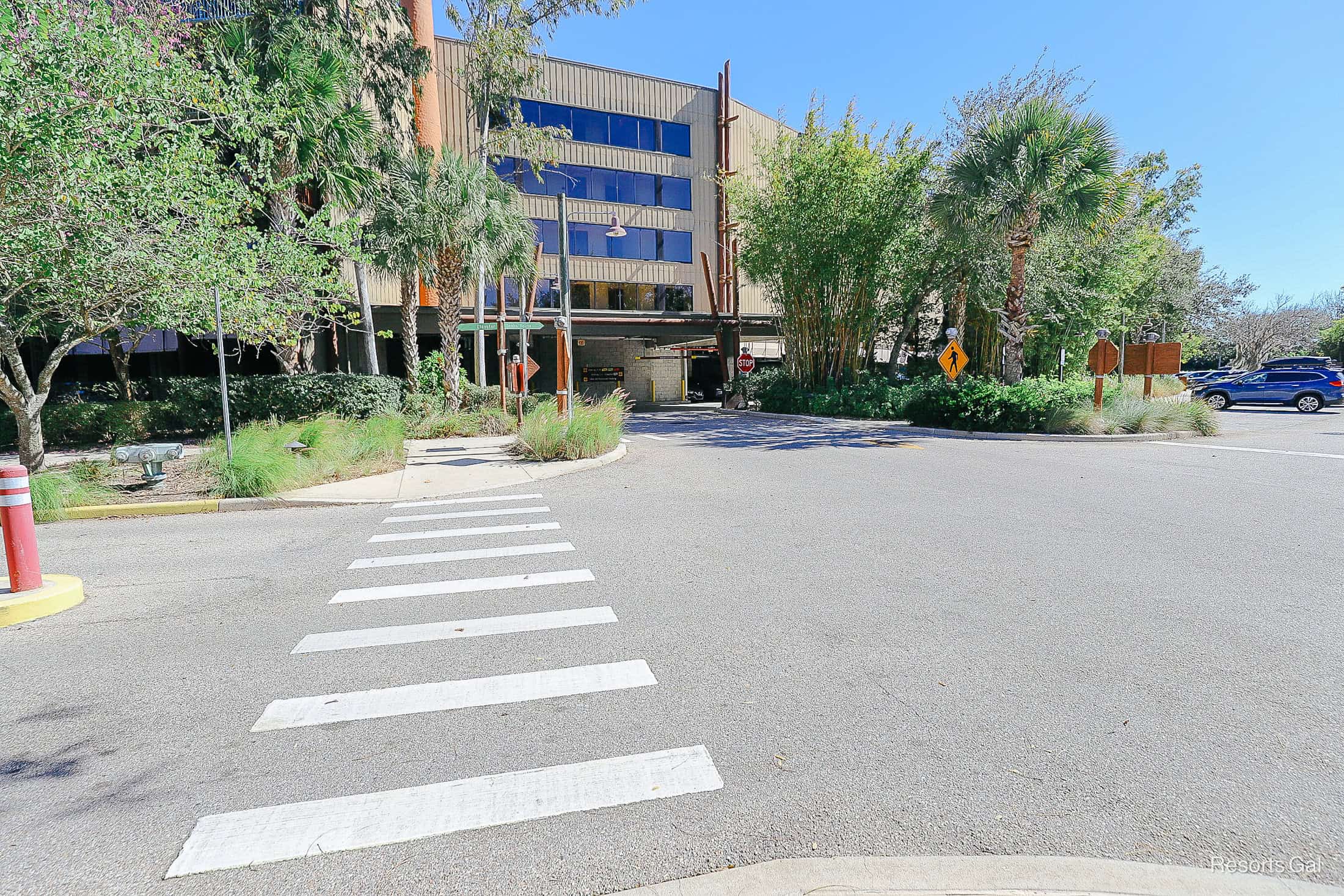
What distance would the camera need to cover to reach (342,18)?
2069 centimetres

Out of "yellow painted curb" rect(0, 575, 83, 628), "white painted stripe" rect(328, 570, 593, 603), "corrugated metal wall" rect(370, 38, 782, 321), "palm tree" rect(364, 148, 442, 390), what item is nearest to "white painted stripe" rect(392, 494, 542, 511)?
"white painted stripe" rect(328, 570, 593, 603)

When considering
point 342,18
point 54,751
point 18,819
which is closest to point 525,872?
point 18,819

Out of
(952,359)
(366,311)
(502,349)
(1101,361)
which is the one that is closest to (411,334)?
(366,311)

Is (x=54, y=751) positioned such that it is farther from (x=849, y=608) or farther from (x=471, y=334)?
(x=471, y=334)

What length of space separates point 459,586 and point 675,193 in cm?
3329

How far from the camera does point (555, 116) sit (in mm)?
32906

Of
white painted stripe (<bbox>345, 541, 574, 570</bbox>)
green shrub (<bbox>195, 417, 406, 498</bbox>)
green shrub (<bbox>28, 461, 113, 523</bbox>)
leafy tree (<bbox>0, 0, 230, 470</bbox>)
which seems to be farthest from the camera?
green shrub (<bbox>195, 417, 406, 498</bbox>)

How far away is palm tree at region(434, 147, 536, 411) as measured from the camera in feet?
61.9

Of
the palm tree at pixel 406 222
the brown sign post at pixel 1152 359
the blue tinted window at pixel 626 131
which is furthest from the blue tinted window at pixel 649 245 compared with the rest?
the brown sign post at pixel 1152 359

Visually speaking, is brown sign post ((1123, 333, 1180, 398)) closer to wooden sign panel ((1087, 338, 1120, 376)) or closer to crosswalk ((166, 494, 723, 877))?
wooden sign panel ((1087, 338, 1120, 376))

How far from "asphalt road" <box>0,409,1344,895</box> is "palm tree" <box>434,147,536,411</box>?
507 inches

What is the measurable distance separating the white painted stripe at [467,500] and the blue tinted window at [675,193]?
28.5 m

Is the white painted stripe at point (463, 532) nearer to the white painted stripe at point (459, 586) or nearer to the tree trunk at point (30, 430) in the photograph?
the white painted stripe at point (459, 586)

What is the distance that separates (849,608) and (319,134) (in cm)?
1795
